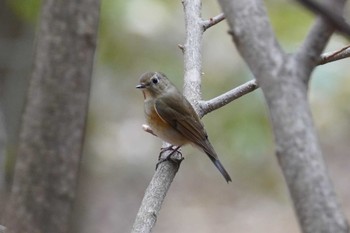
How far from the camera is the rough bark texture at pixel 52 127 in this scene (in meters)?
0.87

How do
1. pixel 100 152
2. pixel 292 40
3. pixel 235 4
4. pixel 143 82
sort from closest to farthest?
pixel 235 4, pixel 143 82, pixel 292 40, pixel 100 152

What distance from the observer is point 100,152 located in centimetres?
674

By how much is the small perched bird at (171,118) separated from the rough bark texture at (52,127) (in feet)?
7.21

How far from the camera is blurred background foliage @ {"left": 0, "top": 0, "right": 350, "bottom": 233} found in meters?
4.42

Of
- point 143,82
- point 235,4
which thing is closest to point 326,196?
point 235,4

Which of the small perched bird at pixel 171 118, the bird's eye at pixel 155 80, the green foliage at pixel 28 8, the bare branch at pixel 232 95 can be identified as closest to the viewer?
the bare branch at pixel 232 95

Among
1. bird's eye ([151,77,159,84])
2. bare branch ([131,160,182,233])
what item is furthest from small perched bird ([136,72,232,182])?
bare branch ([131,160,182,233])

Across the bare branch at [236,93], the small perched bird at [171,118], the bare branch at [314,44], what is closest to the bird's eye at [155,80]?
the small perched bird at [171,118]

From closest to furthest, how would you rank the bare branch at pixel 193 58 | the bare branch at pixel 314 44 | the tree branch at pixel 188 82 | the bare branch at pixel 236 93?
the bare branch at pixel 314 44 < the tree branch at pixel 188 82 < the bare branch at pixel 236 93 < the bare branch at pixel 193 58

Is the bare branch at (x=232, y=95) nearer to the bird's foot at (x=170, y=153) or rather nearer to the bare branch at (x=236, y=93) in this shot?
the bare branch at (x=236, y=93)

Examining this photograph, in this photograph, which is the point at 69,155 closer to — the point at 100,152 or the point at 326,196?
the point at 326,196

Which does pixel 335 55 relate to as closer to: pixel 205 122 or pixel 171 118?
pixel 171 118

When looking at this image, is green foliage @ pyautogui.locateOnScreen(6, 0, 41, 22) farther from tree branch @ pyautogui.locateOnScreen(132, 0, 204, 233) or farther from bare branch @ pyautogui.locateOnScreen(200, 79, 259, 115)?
bare branch @ pyautogui.locateOnScreen(200, 79, 259, 115)

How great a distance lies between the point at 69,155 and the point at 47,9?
165 millimetres
